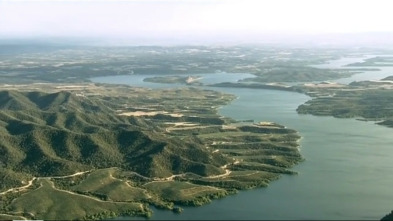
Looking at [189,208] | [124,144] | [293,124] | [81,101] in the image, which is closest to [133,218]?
[189,208]

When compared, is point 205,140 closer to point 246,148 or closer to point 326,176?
point 246,148

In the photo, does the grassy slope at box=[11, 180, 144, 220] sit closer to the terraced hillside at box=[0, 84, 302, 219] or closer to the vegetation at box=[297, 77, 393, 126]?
the terraced hillside at box=[0, 84, 302, 219]

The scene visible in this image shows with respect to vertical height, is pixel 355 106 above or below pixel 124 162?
above

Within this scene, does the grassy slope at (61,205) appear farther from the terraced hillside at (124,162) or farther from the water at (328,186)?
the water at (328,186)

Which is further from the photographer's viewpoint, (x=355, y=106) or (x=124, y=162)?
(x=355, y=106)

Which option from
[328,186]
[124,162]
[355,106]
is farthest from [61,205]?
[355,106]

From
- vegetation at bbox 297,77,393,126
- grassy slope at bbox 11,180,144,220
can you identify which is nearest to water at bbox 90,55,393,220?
grassy slope at bbox 11,180,144,220

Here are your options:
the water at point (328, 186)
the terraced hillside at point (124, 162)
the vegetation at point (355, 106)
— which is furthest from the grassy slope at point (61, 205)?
the vegetation at point (355, 106)

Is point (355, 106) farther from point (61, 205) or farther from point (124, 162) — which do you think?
point (61, 205)
